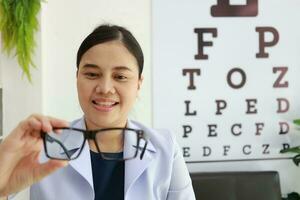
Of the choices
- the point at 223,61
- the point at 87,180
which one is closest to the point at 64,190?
the point at 87,180

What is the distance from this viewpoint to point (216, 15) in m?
2.54

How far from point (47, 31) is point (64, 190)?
150 centimetres

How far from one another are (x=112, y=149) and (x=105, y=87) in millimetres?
202

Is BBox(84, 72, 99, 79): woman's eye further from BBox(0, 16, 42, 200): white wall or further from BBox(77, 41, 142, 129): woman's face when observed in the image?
BBox(0, 16, 42, 200): white wall

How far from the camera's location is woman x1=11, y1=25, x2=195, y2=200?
1.08 m

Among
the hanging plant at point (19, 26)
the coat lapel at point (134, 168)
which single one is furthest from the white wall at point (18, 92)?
the coat lapel at point (134, 168)

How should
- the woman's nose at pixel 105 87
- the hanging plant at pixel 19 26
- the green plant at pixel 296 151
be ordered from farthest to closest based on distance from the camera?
the green plant at pixel 296 151
the hanging plant at pixel 19 26
the woman's nose at pixel 105 87

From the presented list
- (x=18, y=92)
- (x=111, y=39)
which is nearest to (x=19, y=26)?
(x=18, y=92)

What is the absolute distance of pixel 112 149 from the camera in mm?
1162

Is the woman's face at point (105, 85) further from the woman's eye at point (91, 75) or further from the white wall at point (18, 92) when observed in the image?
the white wall at point (18, 92)

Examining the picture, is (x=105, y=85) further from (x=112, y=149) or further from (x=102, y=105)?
(x=112, y=149)

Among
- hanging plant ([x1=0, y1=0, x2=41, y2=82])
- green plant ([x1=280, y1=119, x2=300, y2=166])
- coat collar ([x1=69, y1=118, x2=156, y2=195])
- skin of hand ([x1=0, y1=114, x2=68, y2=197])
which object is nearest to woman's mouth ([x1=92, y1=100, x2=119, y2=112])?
coat collar ([x1=69, y1=118, x2=156, y2=195])

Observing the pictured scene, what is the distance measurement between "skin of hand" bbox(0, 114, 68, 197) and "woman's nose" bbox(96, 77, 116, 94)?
0.23m

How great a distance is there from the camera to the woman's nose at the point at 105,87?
106cm
